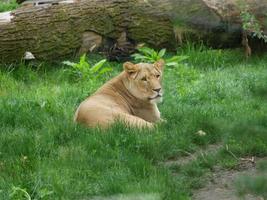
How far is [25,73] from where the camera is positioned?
9.41 meters

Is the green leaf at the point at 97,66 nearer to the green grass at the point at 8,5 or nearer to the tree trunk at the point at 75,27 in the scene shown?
the tree trunk at the point at 75,27

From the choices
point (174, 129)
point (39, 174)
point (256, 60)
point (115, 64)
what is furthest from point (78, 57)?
point (39, 174)

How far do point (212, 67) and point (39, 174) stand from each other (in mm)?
5559

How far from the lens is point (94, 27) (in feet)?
33.6

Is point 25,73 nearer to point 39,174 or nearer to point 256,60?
point 256,60

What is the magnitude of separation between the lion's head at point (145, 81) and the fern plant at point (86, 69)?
2.16 metres

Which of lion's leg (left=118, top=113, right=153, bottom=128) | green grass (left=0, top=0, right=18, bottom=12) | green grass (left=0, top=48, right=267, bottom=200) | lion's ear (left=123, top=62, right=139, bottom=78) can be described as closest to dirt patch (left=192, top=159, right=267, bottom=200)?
green grass (left=0, top=48, right=267, bottom=200)

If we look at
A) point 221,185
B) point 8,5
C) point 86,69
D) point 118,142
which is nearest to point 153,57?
point 86,69

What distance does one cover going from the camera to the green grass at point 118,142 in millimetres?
4551

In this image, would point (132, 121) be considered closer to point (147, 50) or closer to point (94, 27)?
point (147, 50)

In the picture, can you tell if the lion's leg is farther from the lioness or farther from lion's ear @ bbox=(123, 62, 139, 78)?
lion's ear @ bbox=(123, 62, 139, 78)

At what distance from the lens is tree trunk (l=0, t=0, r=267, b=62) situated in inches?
372

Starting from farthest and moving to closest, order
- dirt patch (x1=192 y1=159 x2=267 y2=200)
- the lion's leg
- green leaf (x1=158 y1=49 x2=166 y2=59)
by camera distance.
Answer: green leaf (x1=158 y1=49 x2=166 y2=59) < the lion's leg < dirt patch (x1=192 y1=159 x2=267 y2=200)

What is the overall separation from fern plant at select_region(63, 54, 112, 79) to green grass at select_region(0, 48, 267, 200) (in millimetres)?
566
